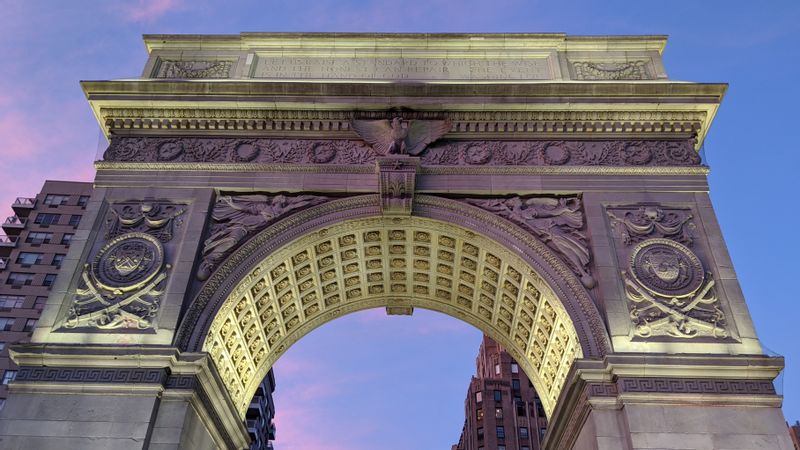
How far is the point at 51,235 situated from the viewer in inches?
2675

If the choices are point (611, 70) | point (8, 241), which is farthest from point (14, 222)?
point (611, 70)

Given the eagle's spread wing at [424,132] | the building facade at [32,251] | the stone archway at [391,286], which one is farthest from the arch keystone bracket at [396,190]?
the building facade at [32,251]

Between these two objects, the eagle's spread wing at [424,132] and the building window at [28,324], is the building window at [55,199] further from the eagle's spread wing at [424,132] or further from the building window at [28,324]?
the eagle's spread wing at [424,132]

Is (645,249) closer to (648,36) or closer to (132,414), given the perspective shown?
(648,36)

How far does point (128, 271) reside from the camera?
65.5ft

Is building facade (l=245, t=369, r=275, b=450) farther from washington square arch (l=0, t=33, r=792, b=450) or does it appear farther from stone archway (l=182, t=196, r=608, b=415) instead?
washington square arch (l=0, t=33, r=792, b=450)

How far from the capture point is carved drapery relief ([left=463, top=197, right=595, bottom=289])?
20297mm

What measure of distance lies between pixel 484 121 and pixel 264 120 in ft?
25.0

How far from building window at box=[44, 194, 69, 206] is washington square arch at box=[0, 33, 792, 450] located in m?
51.3

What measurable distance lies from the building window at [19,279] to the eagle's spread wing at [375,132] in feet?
178

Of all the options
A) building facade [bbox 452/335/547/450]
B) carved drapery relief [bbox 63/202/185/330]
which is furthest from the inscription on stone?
building facade [bbox 452/335/547/450]

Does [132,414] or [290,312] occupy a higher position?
[290,312]

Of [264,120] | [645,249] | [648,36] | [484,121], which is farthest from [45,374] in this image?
[648,36]

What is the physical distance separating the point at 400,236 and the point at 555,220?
5195 millimetres
